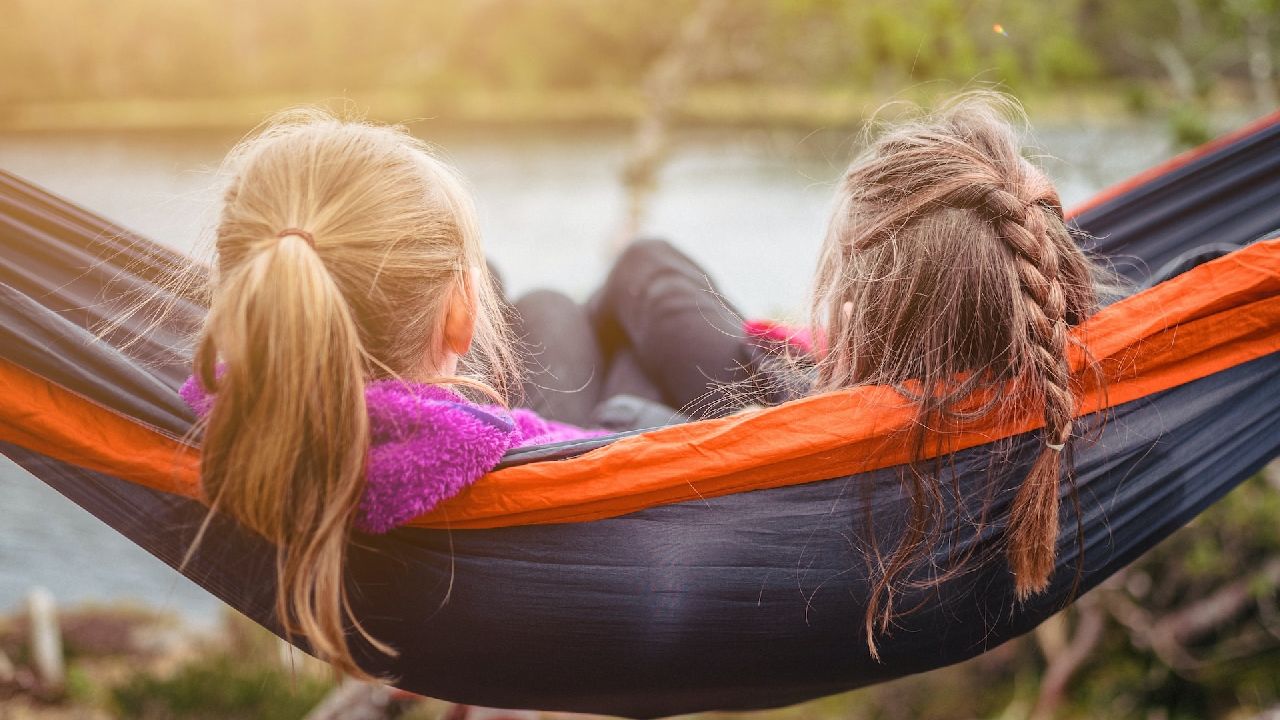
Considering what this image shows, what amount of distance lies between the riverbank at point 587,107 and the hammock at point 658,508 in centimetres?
150

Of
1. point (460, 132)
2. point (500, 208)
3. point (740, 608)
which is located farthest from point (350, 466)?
point (460, 132)

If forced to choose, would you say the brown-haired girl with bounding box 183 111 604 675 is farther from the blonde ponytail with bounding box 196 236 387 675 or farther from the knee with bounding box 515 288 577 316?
the knee with bounding box 515 288 577 316

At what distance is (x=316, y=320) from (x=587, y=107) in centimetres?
466

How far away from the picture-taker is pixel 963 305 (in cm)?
92

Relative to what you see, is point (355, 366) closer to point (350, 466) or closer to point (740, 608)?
Result: point (350, 466)

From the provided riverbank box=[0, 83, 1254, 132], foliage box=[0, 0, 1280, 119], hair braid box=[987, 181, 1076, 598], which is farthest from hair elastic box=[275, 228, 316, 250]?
foliage box=[0, 0, 1280, 119]

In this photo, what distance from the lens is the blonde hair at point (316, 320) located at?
781 millimetres

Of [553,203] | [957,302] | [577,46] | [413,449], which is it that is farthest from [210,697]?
[553,203]

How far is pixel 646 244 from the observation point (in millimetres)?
1565

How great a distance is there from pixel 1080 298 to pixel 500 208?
14.7 feet

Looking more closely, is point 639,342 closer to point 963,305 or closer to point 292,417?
point 963,305

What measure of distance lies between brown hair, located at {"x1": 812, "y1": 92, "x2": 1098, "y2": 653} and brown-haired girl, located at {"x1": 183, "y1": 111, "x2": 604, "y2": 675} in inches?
16.2

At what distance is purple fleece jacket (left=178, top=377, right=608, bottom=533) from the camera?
864mm

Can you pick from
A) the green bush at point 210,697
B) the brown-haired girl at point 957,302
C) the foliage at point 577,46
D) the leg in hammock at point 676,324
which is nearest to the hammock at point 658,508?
the brown-haired girl at point 957,302
